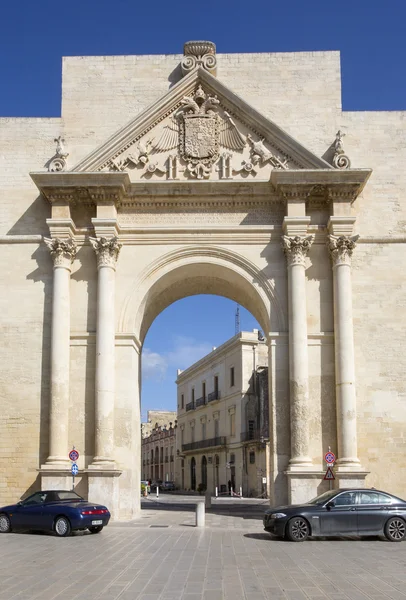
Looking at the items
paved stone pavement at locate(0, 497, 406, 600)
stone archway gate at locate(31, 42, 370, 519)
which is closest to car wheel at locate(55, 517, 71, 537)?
paved stone pavement at locate(0, 497, 406, 600)

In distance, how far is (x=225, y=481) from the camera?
54.0m

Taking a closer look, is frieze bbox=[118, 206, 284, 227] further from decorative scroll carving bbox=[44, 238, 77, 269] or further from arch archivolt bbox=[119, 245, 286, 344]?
decorative scroll carving bbox=[44, 238, 77, 269]

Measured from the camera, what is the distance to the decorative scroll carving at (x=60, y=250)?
74.3ft

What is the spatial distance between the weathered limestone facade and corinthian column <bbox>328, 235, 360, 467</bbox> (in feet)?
0.16

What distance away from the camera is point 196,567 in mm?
11867

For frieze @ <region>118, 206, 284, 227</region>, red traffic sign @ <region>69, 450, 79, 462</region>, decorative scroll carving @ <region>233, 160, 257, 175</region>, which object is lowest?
red traffic sign @ <region>69, 450, 79, 462</region>

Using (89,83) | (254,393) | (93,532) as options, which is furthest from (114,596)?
(254,393)

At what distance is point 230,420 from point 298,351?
33.2 meters

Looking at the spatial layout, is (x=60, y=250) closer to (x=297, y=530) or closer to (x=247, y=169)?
(x=247, y=169)

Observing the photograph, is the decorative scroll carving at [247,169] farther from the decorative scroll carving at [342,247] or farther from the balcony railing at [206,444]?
the balcony railing at [206,444]

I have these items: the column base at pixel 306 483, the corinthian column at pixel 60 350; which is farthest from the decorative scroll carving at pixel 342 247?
the corinthian column at pixel 60 350

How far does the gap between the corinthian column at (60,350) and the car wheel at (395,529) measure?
934cm

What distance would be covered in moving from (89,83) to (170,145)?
366cm

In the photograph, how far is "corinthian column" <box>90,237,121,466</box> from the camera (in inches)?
849
